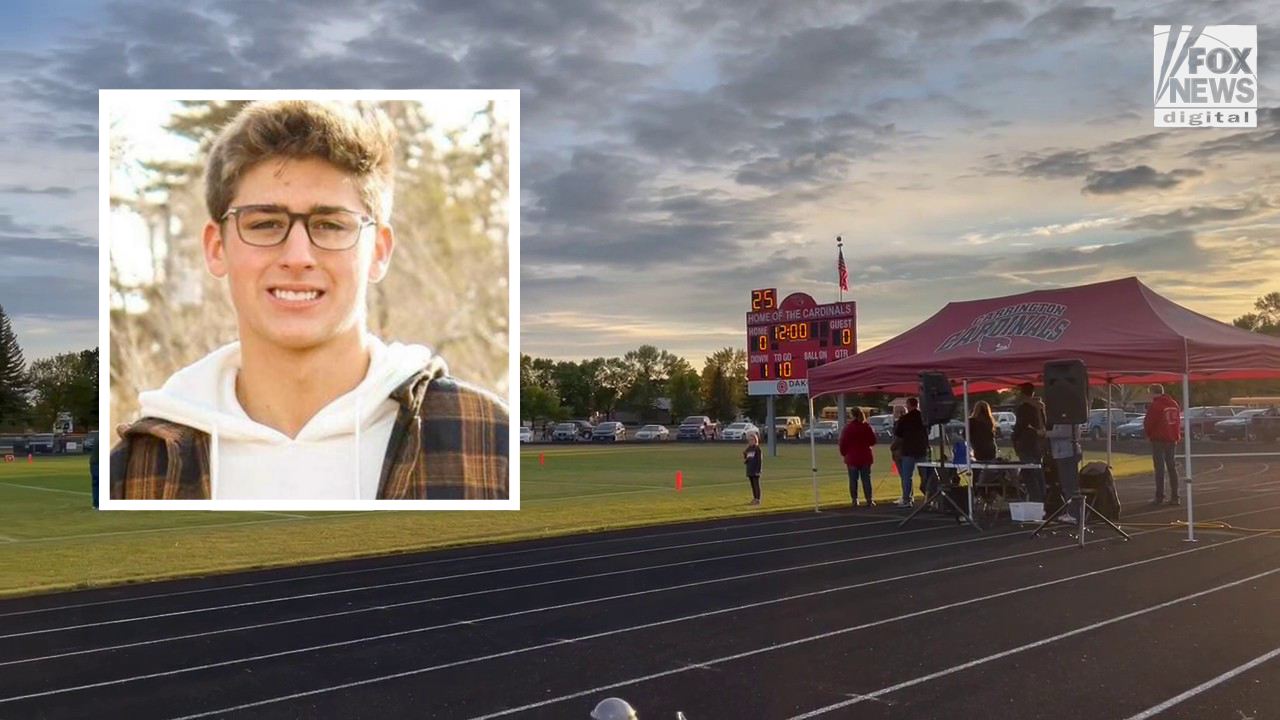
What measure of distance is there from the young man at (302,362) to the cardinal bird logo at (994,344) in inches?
274

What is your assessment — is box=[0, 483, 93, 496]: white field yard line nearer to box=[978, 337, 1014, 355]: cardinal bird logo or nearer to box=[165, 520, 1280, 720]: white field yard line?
box=[978, 337, 1014, 355]: cardinal bird logo

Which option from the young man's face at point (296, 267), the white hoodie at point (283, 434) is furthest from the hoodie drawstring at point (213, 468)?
the young man's face at point (296, 267)

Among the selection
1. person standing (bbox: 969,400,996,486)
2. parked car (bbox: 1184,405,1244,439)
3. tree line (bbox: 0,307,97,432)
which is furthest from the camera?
tree line (bbox: 0,307,97,432)

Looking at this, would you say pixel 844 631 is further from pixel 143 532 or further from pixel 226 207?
pixel 143 532

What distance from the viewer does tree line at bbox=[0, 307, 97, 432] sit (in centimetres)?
7962

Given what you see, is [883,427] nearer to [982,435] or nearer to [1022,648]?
[982,435]

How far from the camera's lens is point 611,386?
132750mm

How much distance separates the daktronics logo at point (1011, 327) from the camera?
15.1 meters

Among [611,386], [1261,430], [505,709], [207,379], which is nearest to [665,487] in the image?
[207,379]

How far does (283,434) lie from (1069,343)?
10089 mm

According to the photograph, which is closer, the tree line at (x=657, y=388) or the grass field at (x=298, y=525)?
the grass field at (x=298, y=525)

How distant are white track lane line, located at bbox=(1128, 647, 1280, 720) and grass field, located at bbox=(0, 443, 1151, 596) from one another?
980 centimetres

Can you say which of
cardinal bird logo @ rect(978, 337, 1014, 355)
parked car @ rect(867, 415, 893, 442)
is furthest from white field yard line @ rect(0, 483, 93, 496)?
parked car @ rect(867, 415, 893, 442)

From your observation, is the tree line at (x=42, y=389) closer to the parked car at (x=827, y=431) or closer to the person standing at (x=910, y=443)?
the parked car at (x=827, y=431)
